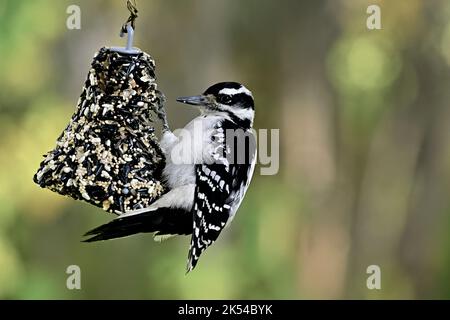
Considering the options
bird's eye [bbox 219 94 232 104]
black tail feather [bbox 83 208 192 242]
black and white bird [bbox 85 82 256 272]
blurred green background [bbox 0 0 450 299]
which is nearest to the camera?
black tail feather [bbox 83 208 192 242]

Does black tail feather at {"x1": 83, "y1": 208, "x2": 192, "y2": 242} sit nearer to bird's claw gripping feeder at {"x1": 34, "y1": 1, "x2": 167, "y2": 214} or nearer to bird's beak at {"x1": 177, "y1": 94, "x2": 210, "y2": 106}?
bird's claw gripping feeder at {"x1": 34, "y1": 1, "x2": 167, "y2": 214}

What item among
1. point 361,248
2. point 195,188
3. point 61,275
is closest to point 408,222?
point 361,248

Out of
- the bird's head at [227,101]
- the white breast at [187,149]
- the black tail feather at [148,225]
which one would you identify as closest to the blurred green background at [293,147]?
the bird's head at [227,101]

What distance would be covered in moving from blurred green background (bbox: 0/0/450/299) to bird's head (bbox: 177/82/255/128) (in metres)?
2.32

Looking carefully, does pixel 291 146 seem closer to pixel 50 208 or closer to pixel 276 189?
pixel 276 189

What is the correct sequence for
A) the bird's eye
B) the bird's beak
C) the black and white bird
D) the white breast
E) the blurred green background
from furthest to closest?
the blurred green background, the bird's eye, the bird's beak, the white breast, the black and white bird

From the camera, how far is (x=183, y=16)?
6672mm

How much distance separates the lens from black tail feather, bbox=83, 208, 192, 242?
330 centimetres

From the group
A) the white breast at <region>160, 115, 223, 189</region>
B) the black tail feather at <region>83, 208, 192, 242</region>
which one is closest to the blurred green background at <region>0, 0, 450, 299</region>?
the white breast at <region>160, 115, 223, 189</region>

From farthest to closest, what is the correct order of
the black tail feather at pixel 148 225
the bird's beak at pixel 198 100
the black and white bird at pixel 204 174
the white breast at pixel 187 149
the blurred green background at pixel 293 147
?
the blurred green background at pixel 293 147 → the bird's beak at pixel 198 100 → the white breast at pixel 187 149 → the black and white bird at pixel 204 174 → the black tail feather at pixel 148 225

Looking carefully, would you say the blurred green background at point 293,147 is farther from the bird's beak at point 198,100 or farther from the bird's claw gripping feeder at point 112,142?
the bird's claw gripping feeder at point 112,142

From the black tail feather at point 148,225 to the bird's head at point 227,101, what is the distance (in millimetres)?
616

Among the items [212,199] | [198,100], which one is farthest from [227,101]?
[212,199]

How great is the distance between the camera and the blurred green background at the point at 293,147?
249 inches
